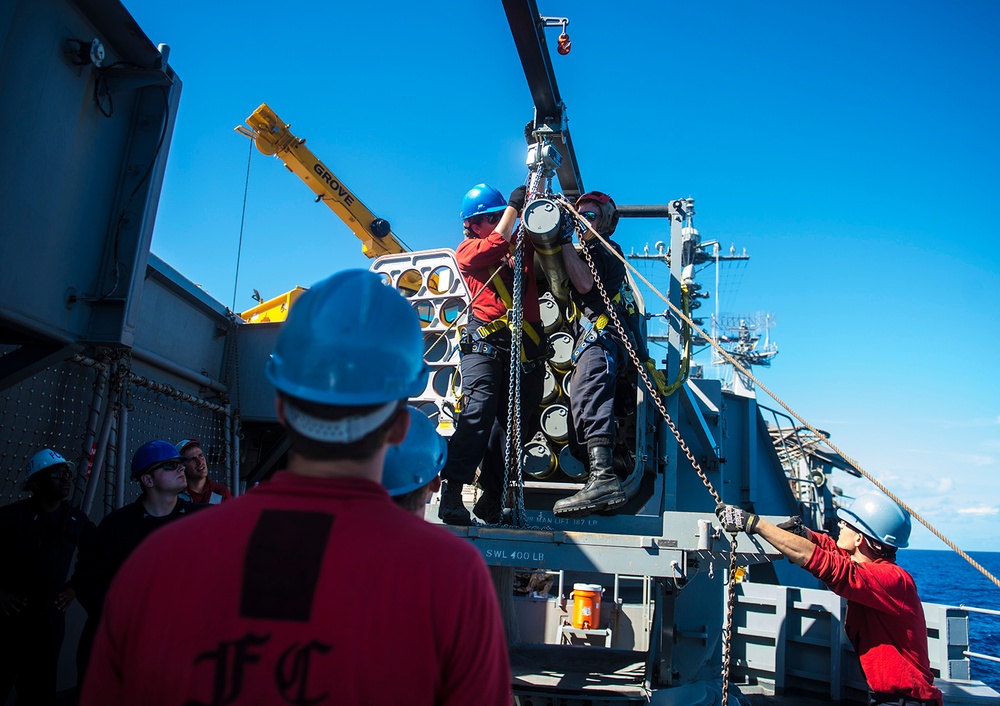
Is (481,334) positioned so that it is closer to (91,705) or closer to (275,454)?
(91,705)

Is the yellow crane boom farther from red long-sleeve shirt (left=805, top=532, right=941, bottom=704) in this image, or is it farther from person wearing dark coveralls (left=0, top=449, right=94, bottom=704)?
red long-sleeve shirt (left=805, top=532, right=941, bottom=704)

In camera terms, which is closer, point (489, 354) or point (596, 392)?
point (596, 392)

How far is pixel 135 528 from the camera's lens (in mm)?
4012

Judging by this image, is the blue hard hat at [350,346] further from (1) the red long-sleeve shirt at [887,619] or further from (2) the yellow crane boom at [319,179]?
(2) the yellow crane boom at [319,179]

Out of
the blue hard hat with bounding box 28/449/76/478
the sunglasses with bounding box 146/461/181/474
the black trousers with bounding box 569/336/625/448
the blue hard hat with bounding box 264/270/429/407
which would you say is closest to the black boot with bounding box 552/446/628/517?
the black trousers with bounding box 569/336/625/448

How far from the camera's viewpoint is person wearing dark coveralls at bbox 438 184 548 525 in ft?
15.8

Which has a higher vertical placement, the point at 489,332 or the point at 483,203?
the point at 483,203

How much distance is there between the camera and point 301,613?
1168 millimetres

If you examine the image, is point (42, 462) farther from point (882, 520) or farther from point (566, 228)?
point (882, 520)

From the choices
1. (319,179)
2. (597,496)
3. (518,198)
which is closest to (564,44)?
(518,198)

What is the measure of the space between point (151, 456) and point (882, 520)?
412 centimetres

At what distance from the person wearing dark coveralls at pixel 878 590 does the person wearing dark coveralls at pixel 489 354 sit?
178cm

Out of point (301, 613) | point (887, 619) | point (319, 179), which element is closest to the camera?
point (301, 613)

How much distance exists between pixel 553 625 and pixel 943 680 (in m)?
3.89
